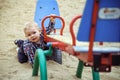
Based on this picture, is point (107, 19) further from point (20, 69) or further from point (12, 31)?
point (12, 31)

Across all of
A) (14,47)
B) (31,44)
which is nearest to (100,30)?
(31,44)

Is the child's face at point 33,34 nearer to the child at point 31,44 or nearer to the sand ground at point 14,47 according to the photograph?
the child at point 31,44

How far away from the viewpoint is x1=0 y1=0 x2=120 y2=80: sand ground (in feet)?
9.89

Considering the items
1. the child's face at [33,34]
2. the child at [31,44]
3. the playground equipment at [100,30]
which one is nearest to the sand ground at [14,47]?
the child at [31,44]

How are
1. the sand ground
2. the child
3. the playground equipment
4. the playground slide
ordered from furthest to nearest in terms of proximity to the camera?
the playground slide < the child < the sand ground < the playground equipment

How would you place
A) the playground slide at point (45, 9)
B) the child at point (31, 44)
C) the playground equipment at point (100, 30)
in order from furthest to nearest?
1. the playground slide at point (45, 9)
2. the child at point (31, 44)
3. the playground equipment at point (100, 30)

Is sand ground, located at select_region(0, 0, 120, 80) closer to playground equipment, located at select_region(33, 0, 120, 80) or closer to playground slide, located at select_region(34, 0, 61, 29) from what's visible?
playground slide, located at select_region(34, 0, 61, 29)

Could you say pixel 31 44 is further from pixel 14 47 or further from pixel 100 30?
pixel 100 30

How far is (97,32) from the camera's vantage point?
5.78 feet

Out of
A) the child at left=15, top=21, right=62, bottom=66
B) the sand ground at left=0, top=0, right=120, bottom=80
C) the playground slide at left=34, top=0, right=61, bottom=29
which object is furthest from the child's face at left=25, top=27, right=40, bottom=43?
the playground slide at left=34, top=0, right=61, bottom=29

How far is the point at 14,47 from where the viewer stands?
13.1 feet

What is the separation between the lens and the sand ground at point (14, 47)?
3016mm

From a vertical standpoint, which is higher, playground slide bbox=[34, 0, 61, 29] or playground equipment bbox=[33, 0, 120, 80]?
playground slide bbox=[34, 0, 61, 29]

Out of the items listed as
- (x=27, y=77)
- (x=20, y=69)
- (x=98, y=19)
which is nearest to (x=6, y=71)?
(x=20, y=69)
